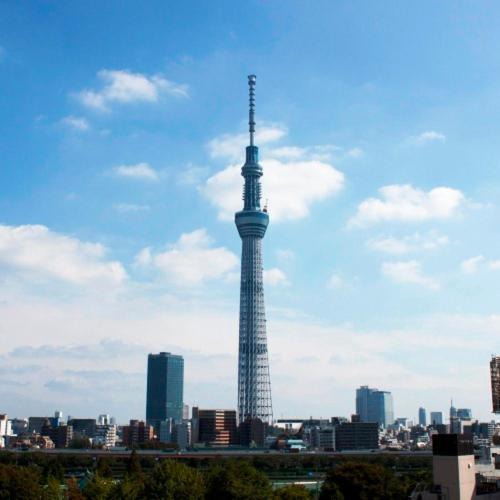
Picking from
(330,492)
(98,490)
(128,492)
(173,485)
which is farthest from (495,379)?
(98,490)

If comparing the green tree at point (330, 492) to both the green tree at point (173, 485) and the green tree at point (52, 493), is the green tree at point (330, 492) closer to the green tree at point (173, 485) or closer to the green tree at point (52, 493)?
the green tree at point (173, 485)

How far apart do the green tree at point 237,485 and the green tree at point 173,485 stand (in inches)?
51.0

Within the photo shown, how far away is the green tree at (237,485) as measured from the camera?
2511 inches

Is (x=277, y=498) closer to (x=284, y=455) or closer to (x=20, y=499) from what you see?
(x=20, y=499)

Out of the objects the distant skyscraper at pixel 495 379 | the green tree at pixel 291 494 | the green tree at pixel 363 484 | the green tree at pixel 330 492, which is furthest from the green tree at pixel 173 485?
the distant skyscraper at pixel 495 379

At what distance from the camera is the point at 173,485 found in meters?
63.4

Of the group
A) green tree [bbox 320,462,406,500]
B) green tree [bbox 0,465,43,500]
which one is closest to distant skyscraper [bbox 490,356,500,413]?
green tree [bbox 320,462,406,500]

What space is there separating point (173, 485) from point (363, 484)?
62.5ft

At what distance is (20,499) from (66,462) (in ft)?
255

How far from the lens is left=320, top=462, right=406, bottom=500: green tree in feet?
227

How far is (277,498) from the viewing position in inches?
2437

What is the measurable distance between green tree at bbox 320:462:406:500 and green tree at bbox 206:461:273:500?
6246 mm

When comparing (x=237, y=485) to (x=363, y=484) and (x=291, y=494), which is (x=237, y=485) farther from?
(x=363, y=484)

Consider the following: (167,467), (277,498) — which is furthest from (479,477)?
(167,467)
